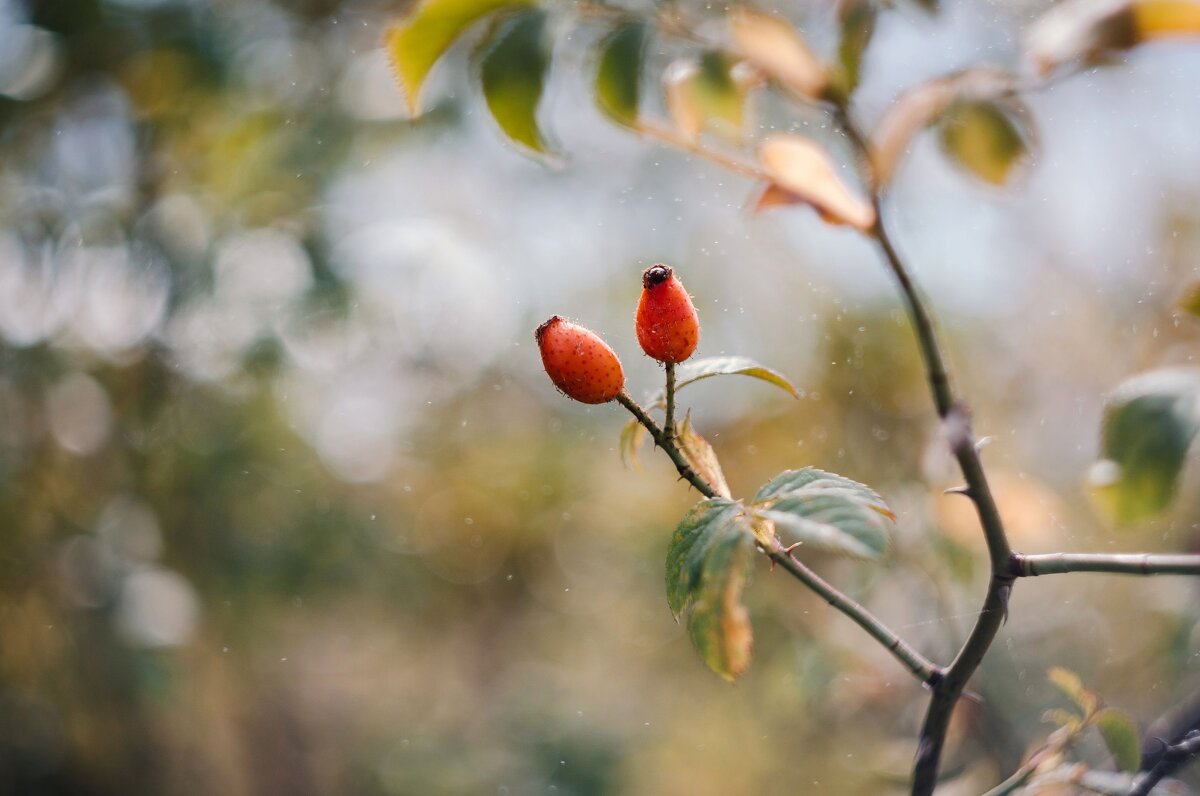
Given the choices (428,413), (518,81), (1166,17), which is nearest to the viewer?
(1166,17)

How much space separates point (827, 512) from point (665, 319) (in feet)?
0.33

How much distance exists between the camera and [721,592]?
0.85 feet

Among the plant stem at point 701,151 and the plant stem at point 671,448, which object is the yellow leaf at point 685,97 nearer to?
the plant stem at point 701,151

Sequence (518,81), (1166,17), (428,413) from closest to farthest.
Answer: (1166,17) → (518,81) → (428,413)

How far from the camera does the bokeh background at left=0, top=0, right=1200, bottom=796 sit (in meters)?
0.96

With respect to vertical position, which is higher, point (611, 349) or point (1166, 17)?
point (1166, 17)

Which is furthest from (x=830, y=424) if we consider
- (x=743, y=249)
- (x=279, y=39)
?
(x=279, y=39)

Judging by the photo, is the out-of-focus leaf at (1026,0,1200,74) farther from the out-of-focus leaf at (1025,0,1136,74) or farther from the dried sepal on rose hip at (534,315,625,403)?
the dried sepal on rose hip at (534,315,625,403)

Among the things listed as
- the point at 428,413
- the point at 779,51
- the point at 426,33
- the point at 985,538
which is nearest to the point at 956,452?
the point at 985,538

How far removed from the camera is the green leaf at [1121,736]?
39 centimetres

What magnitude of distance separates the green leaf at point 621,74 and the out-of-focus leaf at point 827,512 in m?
0.16

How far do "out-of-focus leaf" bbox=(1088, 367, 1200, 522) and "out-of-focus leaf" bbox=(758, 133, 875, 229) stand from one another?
109 millimetres

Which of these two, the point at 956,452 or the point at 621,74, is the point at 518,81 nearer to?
the point at 621,74

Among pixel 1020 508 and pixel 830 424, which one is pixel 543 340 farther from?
pixel 830 424
